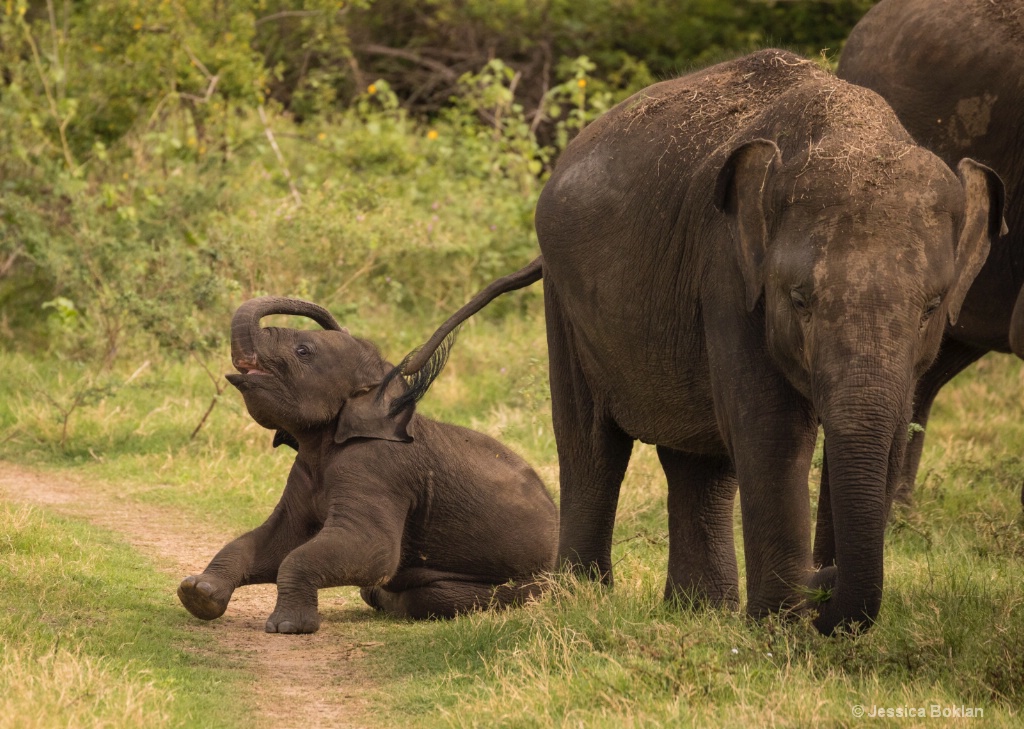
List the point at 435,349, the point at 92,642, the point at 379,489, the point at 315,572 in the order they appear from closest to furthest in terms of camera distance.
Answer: the point at 92,642
the point at 315,572
the point at 379,489
the point at 435,349

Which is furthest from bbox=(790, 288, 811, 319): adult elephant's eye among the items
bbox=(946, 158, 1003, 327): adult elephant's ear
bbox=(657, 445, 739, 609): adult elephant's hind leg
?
bbox=(657, 445, 739, 609): adult elephant's hind leg

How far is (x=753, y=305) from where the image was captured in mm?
4875

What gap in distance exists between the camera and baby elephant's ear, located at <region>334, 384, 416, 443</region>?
6504 millimetres

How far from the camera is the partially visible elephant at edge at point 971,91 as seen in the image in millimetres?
6812

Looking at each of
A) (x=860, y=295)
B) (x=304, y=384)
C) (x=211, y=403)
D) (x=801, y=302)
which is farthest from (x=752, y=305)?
(x=211, y=403)

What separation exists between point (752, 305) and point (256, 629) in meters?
2.48

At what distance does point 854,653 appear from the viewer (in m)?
4.79

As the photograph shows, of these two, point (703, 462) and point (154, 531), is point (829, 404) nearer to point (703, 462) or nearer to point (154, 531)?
point (703, 462)

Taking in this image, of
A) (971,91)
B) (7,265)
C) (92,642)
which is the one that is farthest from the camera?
(7,265)

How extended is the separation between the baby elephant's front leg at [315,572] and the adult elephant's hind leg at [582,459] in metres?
0.78

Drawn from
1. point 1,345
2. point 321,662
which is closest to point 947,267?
point 321,662

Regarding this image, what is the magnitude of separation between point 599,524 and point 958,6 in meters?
2.70

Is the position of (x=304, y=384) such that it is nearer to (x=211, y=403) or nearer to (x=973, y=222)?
(x=973, y=222)

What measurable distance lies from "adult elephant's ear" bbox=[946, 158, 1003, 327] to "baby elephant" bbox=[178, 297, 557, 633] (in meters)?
2.39
